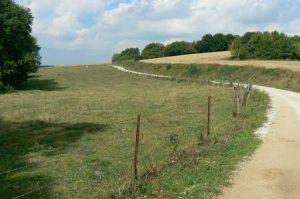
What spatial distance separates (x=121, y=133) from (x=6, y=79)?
4000 cm

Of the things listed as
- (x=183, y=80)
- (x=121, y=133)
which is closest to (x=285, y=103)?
(x=121, y=133)

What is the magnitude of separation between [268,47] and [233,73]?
2219 centimetres

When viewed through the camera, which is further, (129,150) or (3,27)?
(3,27)

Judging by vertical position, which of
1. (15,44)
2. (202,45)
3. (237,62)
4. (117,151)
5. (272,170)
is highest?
(15,44)

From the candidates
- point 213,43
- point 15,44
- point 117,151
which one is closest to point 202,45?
point 213,43

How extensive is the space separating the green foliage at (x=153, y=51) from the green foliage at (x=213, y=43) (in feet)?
39.2

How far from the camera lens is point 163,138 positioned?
18656 millimetres

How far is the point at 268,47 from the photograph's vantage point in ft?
314

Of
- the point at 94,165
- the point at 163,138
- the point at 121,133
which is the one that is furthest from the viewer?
the point at 121,133

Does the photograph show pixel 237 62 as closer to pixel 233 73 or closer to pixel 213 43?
pixel 233 73

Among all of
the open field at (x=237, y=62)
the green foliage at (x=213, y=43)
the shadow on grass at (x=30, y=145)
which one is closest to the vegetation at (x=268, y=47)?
the open field at (x=237, y=62)

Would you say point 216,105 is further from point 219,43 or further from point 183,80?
point 219,43

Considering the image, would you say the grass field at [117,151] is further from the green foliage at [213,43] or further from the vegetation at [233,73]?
the green foliage at [213,43]

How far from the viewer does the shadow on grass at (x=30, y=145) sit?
12.0 metres
